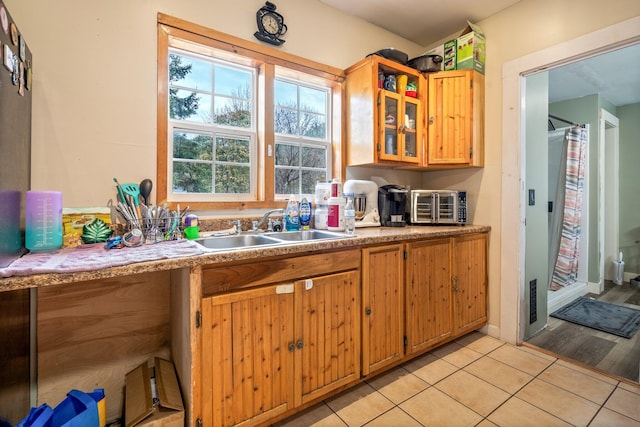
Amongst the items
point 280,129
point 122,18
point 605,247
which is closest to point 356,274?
point 280,129

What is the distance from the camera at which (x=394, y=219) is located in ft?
8.10

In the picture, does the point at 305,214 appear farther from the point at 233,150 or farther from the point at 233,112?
the point at 233,112

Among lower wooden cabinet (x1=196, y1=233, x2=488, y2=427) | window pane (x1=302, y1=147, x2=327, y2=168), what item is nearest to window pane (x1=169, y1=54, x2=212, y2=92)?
window pane (x1=302, y1=147, x2=327, y2=168)

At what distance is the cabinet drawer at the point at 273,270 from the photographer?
127 centimetres

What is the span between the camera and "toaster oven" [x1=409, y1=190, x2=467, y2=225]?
250 cm

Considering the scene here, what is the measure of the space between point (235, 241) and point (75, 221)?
79 cm

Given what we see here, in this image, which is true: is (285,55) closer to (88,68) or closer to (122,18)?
(122,18)

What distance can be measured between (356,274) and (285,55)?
5.32 feet

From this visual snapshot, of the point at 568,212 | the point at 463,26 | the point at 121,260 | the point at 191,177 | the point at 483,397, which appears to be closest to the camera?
the point at 121,260

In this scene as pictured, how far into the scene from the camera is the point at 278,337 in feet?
4.71

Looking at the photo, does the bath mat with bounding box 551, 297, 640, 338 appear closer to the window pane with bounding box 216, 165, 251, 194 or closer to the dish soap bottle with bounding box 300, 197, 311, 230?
the dish soap bottle with bounding box 300, 197, 311, 230

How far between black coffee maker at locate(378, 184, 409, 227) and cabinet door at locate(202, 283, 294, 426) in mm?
1271

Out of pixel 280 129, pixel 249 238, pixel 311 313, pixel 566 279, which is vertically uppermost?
pixel 280 129

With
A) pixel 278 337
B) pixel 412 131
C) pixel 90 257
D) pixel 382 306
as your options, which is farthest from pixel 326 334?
pixel 412 131
